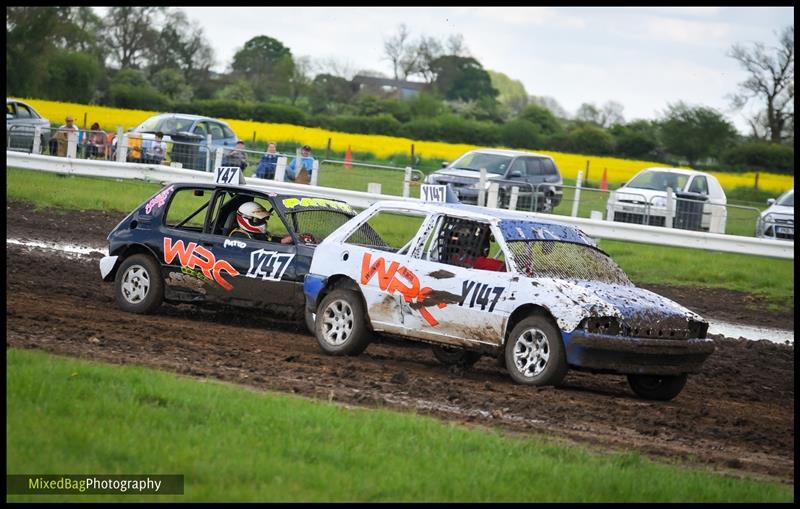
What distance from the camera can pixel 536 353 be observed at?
1120 cm

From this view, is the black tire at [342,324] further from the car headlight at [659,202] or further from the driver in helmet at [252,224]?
the car headlight at [659,202]

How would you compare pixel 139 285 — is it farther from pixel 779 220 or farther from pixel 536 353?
pixel 779 220

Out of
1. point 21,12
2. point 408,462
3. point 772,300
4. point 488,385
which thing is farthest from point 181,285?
point 21,12

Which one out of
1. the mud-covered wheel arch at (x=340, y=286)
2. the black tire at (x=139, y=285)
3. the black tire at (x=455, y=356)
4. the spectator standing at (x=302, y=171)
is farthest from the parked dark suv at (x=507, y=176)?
the mud-covered wheel arch at (x=340, y=286)

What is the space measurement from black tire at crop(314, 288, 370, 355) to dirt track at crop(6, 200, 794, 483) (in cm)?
21

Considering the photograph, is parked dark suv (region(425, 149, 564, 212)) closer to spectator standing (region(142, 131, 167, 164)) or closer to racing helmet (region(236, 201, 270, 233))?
spectator standing (region(142, 131, 167, 164))

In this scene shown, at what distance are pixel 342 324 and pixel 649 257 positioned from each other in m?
12.4

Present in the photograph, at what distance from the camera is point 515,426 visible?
9344mm

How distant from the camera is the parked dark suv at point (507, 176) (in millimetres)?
26828

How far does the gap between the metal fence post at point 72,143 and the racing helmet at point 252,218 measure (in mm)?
14658

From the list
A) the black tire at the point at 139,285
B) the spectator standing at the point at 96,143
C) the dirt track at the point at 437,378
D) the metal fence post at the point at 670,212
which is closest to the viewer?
the dirt track at the point at 437,378

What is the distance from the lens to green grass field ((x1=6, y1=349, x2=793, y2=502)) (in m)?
6.95

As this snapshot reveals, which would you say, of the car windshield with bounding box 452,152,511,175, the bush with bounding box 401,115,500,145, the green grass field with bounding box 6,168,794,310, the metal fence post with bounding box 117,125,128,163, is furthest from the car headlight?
the bush with bounding box 401,115,500,145

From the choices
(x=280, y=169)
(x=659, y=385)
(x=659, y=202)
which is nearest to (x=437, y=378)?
(x=659, y=385)
